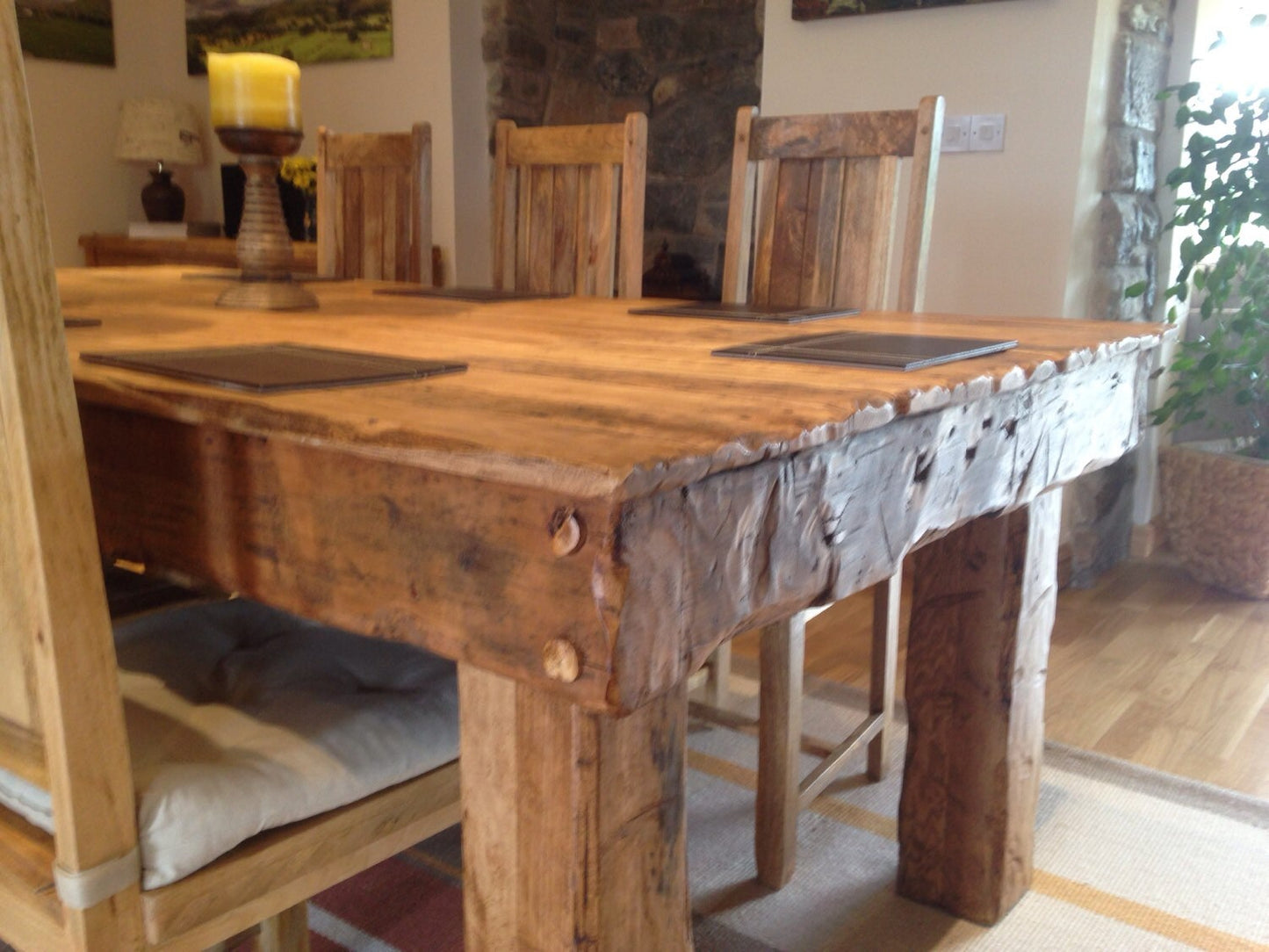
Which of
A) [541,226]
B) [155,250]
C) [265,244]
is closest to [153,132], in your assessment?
[155,250]

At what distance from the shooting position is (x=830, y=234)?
1.83 m

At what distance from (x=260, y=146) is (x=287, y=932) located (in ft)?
3.28

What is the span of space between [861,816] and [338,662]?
1.00m

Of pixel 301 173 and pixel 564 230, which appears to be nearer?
pixel 564 230

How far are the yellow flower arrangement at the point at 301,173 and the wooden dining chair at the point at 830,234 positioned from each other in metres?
2.12

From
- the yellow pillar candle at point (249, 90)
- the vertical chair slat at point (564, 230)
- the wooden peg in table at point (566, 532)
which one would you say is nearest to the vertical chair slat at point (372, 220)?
the vertical chair slat at point (564, 230)

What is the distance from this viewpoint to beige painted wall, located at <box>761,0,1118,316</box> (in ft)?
8.06

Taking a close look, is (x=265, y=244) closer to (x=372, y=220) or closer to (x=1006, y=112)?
(x=372, y=220)

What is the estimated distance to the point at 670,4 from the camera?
406cm

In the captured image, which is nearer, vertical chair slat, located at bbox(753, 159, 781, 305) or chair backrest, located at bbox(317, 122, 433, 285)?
vertical chair slat, located at bbox(753, 159, 781, 305)

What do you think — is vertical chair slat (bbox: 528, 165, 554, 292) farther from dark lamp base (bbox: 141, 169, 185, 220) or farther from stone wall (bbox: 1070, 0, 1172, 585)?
dark lamp base (bbox: 141, 169, 185, 220)

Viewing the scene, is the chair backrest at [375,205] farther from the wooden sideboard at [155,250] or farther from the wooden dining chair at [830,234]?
the wooden sideboard at [155,250]

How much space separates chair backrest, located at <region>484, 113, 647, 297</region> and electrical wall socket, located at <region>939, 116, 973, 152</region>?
0.99 m

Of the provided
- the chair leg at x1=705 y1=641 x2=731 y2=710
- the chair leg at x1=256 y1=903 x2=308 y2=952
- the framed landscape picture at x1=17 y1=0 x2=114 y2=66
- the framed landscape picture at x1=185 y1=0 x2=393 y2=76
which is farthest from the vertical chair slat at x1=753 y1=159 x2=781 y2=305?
the framed landscape picture at x1=17 y1=0 x2=114 y2=66
